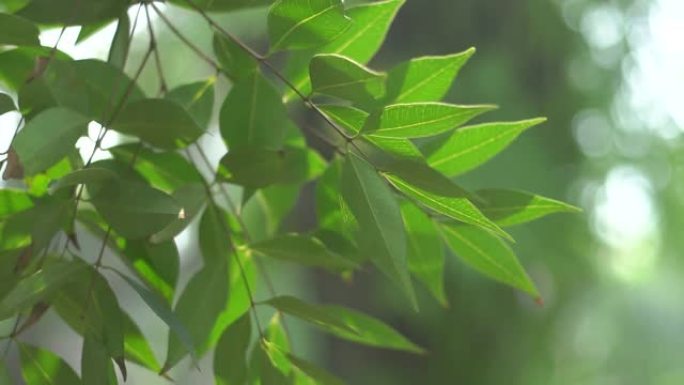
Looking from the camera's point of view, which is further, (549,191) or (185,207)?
(549,191)

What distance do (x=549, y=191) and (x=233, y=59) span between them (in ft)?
2.95

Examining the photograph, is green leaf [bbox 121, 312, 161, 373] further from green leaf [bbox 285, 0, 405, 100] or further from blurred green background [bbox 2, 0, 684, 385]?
blurred green background [bbox 2, 0, 684, 385]

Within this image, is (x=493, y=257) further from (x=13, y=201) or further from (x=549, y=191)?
(x=549, y=191)

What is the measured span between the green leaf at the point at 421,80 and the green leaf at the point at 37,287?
11cm

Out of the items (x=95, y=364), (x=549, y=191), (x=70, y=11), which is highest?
(x=549, y=191)

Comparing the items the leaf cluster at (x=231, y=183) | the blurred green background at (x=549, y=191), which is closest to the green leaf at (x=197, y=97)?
the leaf cluster at (x=231, y=183)

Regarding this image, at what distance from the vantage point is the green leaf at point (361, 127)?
27cm

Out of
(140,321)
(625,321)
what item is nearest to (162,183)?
(625,321)

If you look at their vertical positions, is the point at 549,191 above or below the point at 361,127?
above

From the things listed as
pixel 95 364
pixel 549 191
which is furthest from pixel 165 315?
pixel 549 191

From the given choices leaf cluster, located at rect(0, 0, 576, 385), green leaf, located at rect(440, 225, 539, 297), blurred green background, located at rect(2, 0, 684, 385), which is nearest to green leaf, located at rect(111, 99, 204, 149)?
leaf cluster, located at rect(0, 0, 576, 385)

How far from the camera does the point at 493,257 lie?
0.34 m

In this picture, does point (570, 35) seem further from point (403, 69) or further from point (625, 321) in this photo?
point (403, 69)

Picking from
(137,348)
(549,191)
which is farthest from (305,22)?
(549,191)
